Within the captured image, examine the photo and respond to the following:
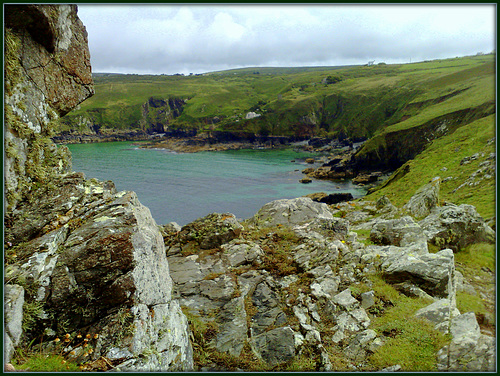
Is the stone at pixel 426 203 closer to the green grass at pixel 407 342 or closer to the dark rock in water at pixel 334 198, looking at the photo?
the green grass at pixel 407 342

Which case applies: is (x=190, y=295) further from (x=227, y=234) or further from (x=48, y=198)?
(x=48, y=198)

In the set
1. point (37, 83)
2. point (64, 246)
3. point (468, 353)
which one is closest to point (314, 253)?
point (468, 353)

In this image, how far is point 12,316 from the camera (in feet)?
19.2

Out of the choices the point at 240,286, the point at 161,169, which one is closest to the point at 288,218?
the point at 240,286

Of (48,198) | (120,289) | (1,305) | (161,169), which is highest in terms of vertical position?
(48,198)

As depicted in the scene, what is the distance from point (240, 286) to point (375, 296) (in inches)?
212

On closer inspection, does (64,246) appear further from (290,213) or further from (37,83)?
(290,213)

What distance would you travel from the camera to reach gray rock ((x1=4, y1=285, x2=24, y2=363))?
5645 millimetres

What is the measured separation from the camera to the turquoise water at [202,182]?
54.3m

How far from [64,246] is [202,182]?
66.1 meters

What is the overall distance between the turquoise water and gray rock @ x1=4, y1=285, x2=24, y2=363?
39.6 metres

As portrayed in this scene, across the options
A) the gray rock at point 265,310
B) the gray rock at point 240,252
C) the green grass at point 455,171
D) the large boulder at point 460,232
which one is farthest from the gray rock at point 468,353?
the green grass at point 455,171

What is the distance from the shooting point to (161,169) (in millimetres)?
86375

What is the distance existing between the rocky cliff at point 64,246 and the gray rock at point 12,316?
0.07 feet
